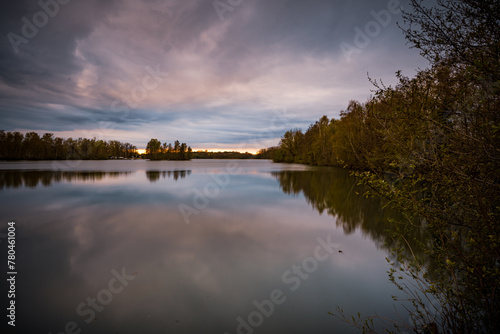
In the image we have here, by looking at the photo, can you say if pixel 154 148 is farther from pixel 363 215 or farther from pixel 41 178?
pixel 363 215

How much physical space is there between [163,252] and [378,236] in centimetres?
630

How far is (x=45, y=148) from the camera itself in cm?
8775

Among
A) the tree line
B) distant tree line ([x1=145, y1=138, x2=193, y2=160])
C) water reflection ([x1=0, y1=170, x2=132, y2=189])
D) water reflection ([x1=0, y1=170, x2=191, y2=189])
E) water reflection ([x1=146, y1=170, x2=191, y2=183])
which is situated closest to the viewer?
the tree line

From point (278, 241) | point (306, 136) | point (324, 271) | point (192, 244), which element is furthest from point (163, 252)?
point (306, 136)

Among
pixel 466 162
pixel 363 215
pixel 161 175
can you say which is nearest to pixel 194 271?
pixel 466 162

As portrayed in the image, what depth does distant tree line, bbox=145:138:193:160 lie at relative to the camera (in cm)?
13188

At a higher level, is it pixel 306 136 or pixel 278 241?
pixel 306 136

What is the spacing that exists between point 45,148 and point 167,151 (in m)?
56.2

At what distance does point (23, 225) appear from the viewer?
25.5 feet

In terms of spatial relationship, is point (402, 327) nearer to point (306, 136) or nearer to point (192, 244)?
point (192, 244)

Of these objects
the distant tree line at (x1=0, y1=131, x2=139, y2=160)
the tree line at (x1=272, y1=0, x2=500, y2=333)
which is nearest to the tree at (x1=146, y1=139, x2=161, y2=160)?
the distant tree line at (x1=0, y1=131, x2=139, y2=160)

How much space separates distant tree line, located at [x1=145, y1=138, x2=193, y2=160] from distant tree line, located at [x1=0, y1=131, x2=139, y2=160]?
26406 millimetres

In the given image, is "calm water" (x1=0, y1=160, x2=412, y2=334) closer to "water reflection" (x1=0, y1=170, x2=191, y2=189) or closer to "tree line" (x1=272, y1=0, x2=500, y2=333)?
"tree line" (x1=272, y1=0, x2=500, y2=333)

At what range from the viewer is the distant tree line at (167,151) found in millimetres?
131875
